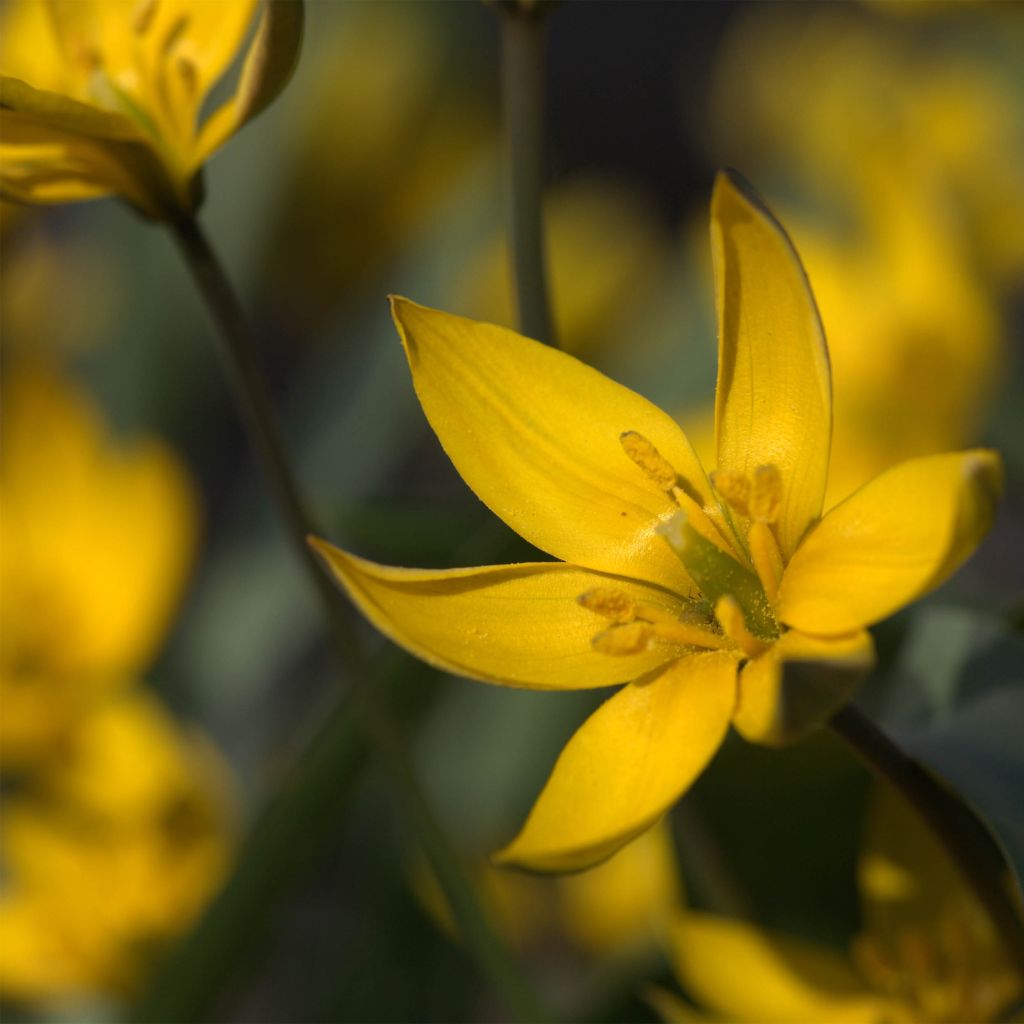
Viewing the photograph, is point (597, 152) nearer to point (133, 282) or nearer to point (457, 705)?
point (133, 282)

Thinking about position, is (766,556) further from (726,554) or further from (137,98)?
(137,98)

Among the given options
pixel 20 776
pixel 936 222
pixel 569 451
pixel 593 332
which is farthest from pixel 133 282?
pixel 569 451

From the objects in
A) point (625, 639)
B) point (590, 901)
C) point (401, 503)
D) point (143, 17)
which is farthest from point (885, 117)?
point (625, 639)

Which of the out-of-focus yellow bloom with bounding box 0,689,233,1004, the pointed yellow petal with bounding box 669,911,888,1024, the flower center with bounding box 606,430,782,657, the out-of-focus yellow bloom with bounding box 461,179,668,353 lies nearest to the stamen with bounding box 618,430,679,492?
the flower center with bounding box 606,430,782,657

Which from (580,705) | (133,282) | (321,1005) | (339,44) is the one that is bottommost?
(321,1005)

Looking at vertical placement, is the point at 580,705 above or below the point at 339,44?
below

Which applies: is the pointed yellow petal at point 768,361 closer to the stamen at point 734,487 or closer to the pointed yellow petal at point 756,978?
the stamen at point 734,487
